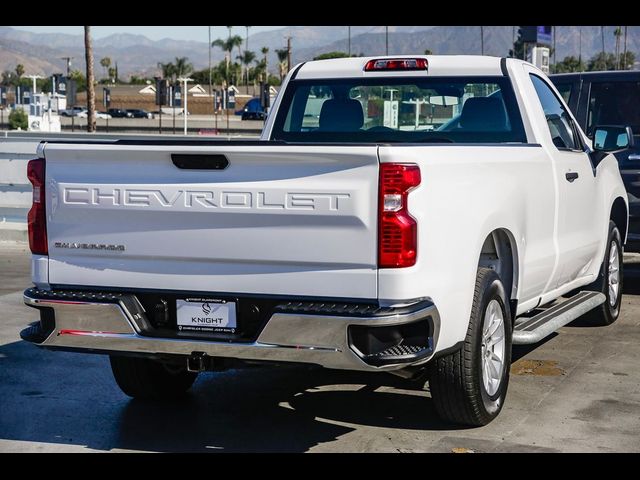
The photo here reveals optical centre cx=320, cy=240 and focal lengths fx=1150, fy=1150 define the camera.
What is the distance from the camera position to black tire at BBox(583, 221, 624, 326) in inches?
366

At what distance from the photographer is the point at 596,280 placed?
9.27 m

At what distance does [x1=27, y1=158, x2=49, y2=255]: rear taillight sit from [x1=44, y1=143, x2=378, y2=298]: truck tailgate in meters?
0.05

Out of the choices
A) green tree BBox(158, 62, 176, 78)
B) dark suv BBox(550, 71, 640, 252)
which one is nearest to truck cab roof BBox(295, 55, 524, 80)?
dark suv BBox(550, 71, 640, 252)

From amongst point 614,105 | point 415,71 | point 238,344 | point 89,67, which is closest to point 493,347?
point 238,344

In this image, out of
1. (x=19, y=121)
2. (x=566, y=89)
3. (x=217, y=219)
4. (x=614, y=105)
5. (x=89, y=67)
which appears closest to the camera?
(x=217, y=219)

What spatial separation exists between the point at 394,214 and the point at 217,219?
0.89 meters

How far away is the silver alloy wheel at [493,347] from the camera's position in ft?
20.8

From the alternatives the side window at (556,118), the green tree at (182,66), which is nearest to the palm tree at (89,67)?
the side window at (556,118)

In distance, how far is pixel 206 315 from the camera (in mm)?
5750

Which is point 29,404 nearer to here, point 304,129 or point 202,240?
point 202,240

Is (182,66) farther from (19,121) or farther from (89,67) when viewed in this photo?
(89,67)

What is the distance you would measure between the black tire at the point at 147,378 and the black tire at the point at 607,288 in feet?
12.3
